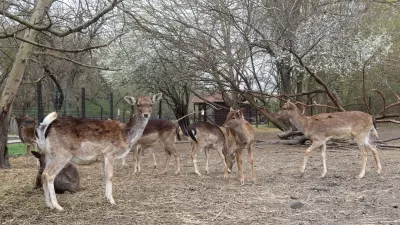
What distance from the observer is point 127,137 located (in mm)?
7266

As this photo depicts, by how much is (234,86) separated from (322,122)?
684 cm

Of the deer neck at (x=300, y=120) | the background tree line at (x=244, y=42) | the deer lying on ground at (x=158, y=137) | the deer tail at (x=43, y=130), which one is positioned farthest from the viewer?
the background tree line at (x=244, y=42)

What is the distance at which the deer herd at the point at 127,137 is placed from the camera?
6383 mm

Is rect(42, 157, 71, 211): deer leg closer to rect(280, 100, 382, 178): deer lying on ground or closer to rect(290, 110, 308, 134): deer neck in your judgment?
rect(280, 100, 382, 178): deer lying on ground

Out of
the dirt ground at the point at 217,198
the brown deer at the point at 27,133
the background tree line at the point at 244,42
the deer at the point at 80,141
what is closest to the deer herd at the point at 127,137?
the deer at the point at 80,141

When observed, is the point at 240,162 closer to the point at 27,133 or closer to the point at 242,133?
the point at 242,133

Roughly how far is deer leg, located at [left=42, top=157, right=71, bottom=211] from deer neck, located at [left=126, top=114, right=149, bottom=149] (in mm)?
1220

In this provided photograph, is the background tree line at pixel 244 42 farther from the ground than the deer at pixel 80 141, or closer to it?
farther from the ground

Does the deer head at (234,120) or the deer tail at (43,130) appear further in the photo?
the deer head at (234,120)

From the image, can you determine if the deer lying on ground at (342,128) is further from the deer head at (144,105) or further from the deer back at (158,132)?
the deer head at (144,105)

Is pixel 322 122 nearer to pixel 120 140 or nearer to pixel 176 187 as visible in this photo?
pixel 176 187

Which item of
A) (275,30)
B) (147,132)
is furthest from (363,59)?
(147,132)

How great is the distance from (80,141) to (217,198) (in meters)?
2.24

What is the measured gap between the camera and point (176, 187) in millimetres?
8125
